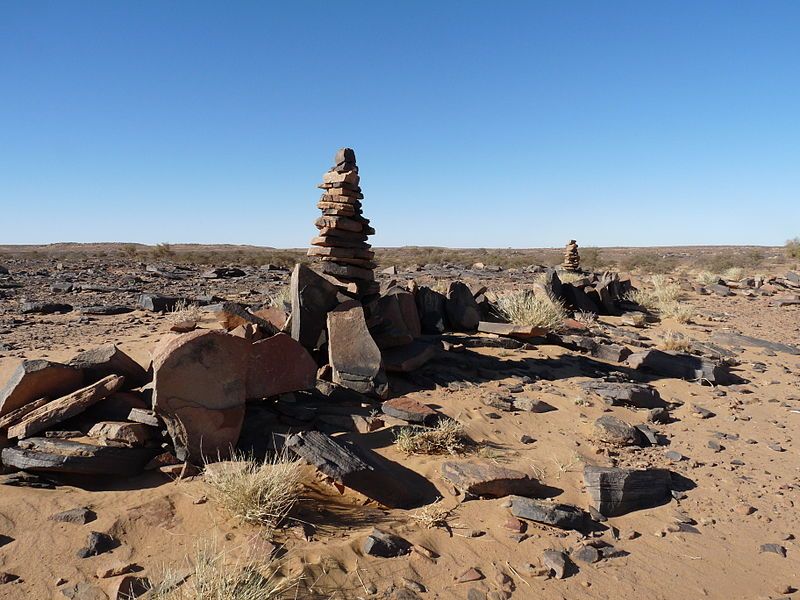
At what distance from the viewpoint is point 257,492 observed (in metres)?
4.40

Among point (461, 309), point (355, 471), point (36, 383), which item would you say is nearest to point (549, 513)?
point (355, 471)

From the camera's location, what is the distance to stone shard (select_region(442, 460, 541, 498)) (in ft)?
17.3

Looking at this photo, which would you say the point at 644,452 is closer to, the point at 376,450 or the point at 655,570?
the point at 655,570

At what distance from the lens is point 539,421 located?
7.23 meters

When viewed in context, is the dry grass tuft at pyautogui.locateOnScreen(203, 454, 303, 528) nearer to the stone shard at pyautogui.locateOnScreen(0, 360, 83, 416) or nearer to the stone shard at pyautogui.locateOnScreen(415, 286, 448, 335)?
the stone shard at pyautogui.locateOnScreen(0, 360, 83, 416)

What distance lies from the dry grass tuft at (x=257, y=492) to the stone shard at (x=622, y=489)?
2888mm

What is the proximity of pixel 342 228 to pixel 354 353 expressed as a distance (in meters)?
2.19

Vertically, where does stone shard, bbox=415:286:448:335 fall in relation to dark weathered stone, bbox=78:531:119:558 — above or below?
above

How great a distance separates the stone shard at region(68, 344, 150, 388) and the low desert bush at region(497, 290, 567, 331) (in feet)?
24.8

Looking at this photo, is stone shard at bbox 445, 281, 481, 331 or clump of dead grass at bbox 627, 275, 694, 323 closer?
stone shard at bbox 445, 281, 481, 331

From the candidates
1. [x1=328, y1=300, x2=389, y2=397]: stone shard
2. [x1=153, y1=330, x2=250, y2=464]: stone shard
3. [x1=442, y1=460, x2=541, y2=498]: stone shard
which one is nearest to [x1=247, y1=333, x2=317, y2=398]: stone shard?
[x1=153, y1=330, x2=250, y2=464]: stone shard

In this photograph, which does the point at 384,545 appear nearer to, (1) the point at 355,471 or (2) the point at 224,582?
(1) the point at 355,471

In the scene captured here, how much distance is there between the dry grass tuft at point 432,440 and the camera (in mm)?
6062

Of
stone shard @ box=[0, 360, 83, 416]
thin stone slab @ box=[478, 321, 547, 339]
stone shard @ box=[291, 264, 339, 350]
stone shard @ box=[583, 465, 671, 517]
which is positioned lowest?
stone shard @ box=[583, 465, 671, 517]
